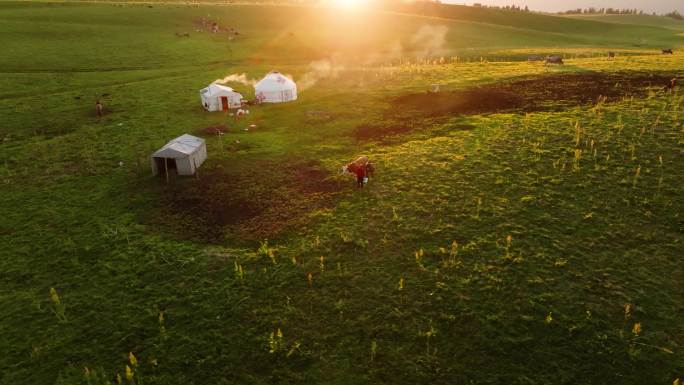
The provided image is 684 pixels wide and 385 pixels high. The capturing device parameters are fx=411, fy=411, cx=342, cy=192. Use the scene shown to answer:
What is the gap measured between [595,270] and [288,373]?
484 inches

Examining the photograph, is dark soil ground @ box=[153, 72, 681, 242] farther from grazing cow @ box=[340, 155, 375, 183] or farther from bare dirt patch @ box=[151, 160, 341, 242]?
grazing cow @ box=[340, 155, 375, 183]

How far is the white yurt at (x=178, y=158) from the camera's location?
81.6 ft

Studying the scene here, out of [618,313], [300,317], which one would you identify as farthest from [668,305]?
[300,317]

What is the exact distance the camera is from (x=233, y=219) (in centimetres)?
2067

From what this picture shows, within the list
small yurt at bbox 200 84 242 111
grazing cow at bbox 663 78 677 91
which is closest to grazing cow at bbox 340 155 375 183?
small yurt at bbox 200 84 242 111

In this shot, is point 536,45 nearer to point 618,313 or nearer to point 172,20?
point 172,20

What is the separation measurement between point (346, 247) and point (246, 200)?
7.13 m

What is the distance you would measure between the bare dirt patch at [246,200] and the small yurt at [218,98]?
1419 cm

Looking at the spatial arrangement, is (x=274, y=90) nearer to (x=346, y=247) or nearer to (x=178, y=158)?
(x=178, y=158)

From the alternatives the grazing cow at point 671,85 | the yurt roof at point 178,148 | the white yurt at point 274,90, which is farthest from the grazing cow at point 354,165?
the grazing cow at point 671,85

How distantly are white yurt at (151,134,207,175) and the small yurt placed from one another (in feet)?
43.8

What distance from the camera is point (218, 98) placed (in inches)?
1517

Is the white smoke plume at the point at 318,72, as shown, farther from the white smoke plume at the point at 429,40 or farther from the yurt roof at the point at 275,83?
the white smoke plume at the point at 429,40

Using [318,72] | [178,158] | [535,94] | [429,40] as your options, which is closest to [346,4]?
[429,40]
